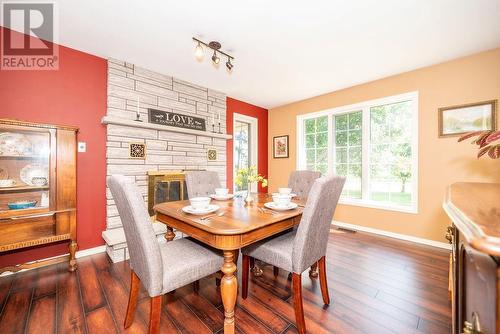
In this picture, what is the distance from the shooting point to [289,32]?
83.0 inches

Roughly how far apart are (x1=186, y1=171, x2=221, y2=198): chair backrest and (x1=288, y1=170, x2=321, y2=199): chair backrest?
98cm

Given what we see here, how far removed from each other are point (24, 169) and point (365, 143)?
437 centimetres

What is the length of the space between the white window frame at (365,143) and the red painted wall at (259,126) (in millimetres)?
867

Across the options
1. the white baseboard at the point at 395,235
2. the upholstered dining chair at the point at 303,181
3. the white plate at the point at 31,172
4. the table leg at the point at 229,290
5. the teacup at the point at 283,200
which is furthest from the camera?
the white baseboard at the point at 395,235

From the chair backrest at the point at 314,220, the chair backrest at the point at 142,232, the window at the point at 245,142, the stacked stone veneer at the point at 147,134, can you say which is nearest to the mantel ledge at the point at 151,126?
the stacked stone veneer at the point at 147,134

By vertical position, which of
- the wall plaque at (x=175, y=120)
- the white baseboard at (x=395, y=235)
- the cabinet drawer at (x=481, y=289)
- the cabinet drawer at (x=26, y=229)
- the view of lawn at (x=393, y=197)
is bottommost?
the white baseboard at (x=395, y=235)

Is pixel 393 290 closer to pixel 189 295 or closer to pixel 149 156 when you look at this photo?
pixel 189 295

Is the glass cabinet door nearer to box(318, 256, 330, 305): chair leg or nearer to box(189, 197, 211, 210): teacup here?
box(189, 197, 211, 210): teacup

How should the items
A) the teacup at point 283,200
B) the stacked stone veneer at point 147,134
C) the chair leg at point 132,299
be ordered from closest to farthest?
the chair leg at point 132,299, the teacup at point 283,200, the stacked stone veneer at point 147,134

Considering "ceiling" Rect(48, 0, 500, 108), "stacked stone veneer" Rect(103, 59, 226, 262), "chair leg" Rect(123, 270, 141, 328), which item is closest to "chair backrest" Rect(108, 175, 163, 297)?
"chair leg" Rect(123, 270, 141, 328)

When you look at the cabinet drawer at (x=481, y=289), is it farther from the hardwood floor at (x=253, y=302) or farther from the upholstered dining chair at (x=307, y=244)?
the hardwood floor at (x=253, y=302)

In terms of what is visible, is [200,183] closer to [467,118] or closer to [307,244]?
[307,244]

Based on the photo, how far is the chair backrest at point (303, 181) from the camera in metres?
2.47

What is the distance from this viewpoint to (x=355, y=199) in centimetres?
355
